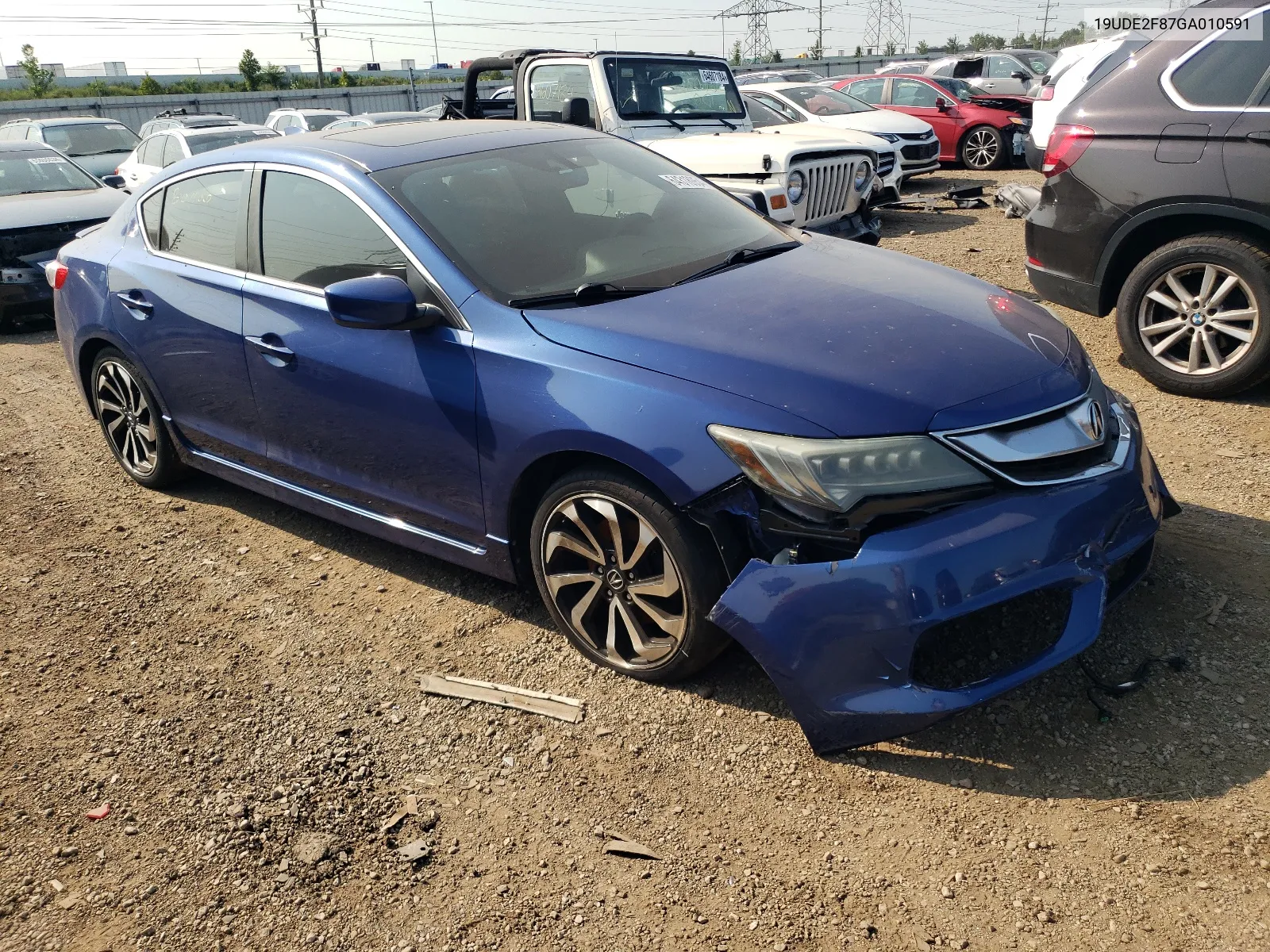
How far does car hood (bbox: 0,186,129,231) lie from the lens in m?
8.98

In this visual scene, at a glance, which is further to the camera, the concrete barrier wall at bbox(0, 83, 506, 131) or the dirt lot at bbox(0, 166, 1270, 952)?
the concrete barrier wall at bbox(0, 83, 506, 131)

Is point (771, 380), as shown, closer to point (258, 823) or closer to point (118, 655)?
point (258, 823)

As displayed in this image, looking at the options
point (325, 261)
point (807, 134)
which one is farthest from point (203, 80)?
point (325, 261)

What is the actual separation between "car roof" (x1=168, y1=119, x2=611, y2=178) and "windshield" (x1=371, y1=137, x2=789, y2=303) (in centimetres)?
9

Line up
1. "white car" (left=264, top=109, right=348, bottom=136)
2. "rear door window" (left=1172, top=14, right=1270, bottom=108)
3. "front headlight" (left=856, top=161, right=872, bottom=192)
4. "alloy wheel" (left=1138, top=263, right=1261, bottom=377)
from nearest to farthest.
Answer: "rear door window" (left=1172, top=14, right=1270, bottom=108) → "alloy wheel" (left=1138, top=263, right=1261, bottom=377) → "front headlight" (left=856, top=161, right=872, bottom=192) → "white car" (left=264, top=109, right=348, bottom=136)

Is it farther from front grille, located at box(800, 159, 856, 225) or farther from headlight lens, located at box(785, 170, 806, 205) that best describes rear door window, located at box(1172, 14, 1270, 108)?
headlight lens, located at box(785, 170, 806, 205)

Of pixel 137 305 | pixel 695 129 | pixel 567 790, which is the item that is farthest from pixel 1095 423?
pixel 695 129

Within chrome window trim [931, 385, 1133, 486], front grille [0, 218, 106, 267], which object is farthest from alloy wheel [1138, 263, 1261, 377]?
front grille [0, 218, 106, 267]

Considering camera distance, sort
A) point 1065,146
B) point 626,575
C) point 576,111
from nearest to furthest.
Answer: point 626,575
point 1065,146
point 576,111

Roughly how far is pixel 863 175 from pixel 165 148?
9523 millimetres

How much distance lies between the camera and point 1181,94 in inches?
204

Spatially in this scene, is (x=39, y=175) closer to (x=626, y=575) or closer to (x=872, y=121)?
(x=626, y=575)

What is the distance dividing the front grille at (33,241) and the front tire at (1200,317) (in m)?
8.46

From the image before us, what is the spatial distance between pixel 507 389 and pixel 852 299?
45.7 inches
